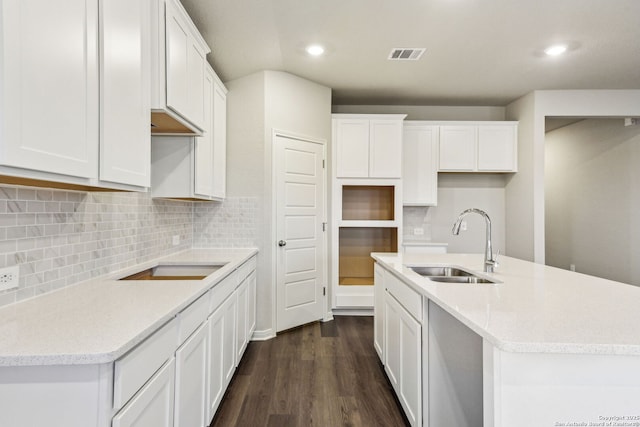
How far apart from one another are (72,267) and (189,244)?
64.9 inches

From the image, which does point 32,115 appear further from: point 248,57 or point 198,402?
point 248,57

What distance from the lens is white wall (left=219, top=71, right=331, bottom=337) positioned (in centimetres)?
326

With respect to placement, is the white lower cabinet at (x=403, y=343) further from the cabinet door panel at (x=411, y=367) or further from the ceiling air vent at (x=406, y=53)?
the ceiling air vent at (x=406, y=53)

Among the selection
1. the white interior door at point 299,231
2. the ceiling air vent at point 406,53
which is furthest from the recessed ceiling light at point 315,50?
the white interior door at point 299,231

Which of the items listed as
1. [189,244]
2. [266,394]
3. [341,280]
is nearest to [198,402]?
[266,394]

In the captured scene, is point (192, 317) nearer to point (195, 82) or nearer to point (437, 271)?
point (195, 82)

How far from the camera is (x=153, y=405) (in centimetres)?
110

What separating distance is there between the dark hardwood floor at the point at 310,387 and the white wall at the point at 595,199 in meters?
3.88

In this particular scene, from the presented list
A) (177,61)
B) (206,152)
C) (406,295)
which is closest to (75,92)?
(177,61)

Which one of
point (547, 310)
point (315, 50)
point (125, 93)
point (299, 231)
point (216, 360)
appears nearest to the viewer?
point (547, 310)

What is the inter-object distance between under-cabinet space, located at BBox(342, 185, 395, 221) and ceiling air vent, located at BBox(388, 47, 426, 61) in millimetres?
1720

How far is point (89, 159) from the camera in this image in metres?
1.17

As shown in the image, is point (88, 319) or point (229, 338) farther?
point (229, 338)

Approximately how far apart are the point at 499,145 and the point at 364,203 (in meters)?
1.94
